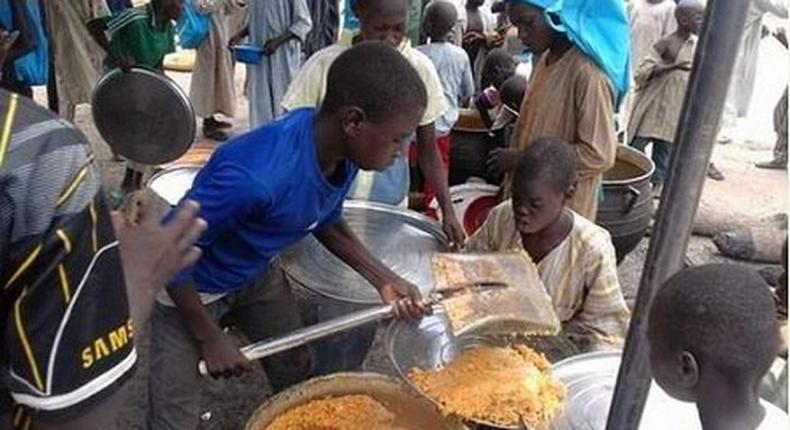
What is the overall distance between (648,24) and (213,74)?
313cm

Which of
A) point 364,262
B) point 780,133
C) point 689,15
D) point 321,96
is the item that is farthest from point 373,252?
point 780,133

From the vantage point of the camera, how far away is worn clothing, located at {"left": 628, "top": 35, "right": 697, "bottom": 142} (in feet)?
17.9

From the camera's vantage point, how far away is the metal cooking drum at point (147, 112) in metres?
3.52

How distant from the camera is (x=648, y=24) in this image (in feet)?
20.5

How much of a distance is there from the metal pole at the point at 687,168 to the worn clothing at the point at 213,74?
17.2 ft

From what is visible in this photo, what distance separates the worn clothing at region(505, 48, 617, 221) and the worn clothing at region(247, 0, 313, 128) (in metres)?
2.52

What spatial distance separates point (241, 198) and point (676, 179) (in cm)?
113

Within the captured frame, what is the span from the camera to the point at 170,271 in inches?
47.6

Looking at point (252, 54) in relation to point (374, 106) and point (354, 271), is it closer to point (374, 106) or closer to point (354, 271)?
point (354, 271)

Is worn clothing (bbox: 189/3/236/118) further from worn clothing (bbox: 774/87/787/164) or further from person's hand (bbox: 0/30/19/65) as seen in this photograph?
worn clothing (bbox: 774/87/787/164)

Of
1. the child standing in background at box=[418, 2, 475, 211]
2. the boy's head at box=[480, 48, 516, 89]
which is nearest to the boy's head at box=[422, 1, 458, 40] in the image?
the child standing in background at box=[418, 2, 475, 211]

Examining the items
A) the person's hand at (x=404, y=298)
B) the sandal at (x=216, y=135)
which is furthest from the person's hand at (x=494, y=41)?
the person's hand at (x=404, y=298)

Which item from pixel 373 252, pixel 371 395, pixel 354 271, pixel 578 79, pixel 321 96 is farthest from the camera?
pixel 321 96

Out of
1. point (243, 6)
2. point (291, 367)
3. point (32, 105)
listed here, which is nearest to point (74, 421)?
point (32, 105)
